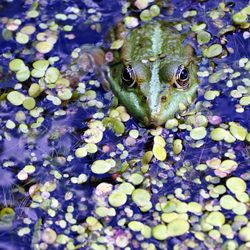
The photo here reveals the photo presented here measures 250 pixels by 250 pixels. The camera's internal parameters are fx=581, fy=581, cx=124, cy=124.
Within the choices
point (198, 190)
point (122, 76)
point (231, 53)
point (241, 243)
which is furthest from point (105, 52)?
point (241, 243)

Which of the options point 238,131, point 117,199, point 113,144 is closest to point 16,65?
point 113,144

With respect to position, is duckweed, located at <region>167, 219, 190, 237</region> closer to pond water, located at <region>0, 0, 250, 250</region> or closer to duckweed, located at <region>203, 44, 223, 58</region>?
pond water, located at <region>0, 0, 250, 250</region>

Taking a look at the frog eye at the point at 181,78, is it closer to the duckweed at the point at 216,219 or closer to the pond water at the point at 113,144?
the pond water at the point at 113,144

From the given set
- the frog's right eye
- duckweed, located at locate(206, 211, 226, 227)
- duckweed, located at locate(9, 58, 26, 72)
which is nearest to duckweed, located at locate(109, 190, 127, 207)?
duckweed, located at locate(206, 211, 226, 227)

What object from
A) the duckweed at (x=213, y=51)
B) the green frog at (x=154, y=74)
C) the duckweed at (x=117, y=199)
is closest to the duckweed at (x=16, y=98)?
the green frog at (x=154, y=74)

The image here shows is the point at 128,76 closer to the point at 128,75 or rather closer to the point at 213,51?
the point at 128,75

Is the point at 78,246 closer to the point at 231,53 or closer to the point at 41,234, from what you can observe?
the point at 41,234
